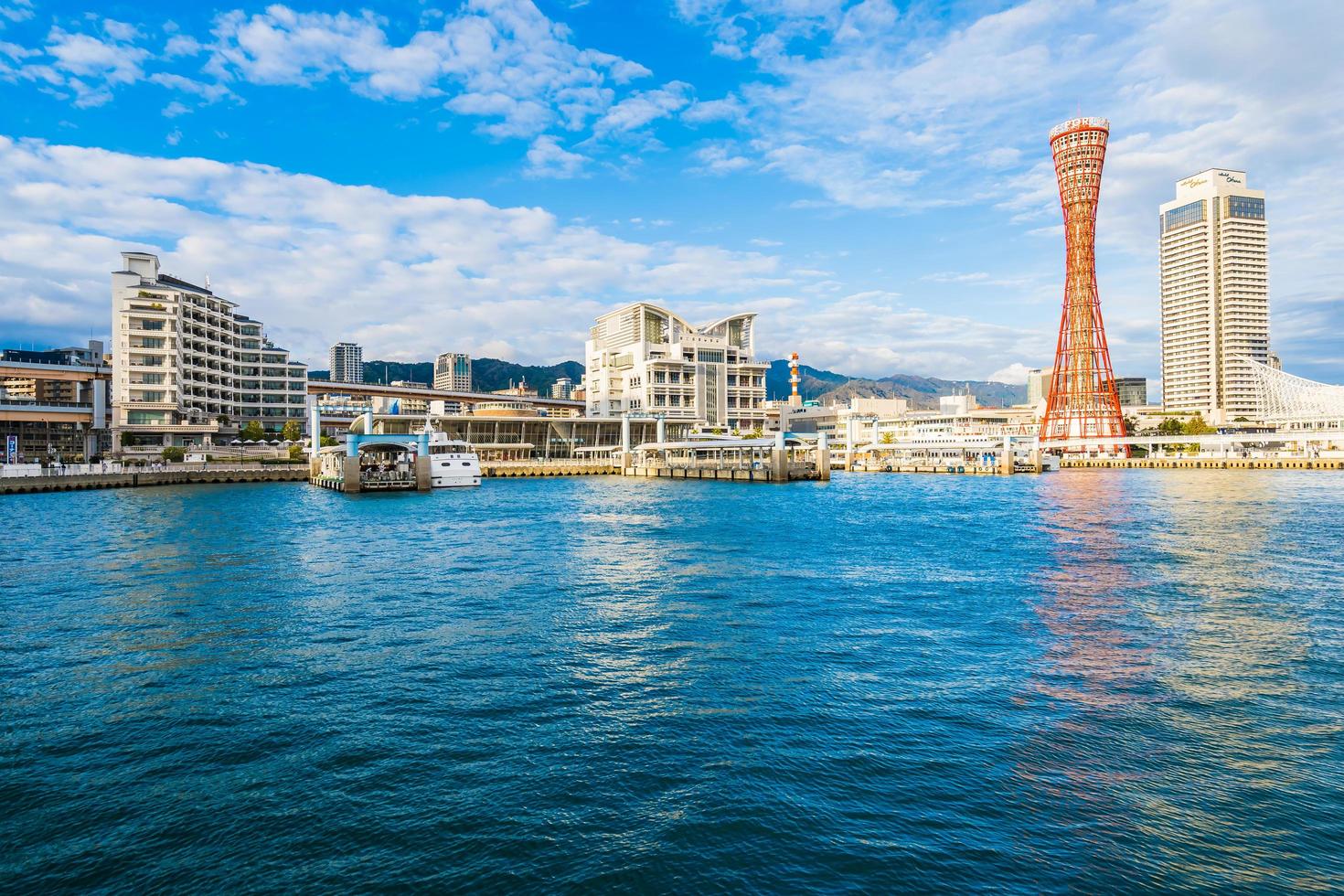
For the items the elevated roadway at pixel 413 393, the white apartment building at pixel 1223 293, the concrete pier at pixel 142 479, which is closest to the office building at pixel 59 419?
the concrete pier at pixel 142 479

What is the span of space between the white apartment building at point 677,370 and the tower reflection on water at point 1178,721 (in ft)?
339

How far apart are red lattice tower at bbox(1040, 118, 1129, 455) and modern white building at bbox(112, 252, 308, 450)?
120 metres

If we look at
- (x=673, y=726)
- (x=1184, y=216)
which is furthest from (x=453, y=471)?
(x=1184, y=216)

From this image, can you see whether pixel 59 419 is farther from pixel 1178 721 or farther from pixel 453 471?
pixel 1178 721

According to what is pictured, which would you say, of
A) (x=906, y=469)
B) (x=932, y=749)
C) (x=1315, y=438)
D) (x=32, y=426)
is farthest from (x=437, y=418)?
(x=1315, y=438)

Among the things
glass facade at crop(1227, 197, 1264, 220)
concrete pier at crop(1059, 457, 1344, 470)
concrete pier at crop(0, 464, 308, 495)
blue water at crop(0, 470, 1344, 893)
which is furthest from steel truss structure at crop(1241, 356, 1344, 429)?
concrete pier at crop(0, 464, 308, 495)

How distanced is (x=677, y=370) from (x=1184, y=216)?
14379 cm

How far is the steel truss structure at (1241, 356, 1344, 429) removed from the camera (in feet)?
411

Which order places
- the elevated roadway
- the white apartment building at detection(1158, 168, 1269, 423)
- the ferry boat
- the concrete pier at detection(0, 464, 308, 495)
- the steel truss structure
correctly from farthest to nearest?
the white apartment building at detection(1158, 168, 1269, 423) → the elevated roadway → the steel truss structure → the ferry boat → the concrete pier at detection(0, 464, 308, 495)

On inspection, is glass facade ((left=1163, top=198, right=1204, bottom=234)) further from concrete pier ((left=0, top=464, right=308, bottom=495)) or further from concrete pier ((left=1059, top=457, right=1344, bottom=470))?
concrete pier ((left=0, top=464, right=308, bottom=495))

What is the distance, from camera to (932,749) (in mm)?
10094

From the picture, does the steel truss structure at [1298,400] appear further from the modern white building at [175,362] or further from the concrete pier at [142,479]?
the modern white building at [175,362]

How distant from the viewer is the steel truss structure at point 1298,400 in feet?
411

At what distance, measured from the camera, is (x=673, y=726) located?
11000 mm
